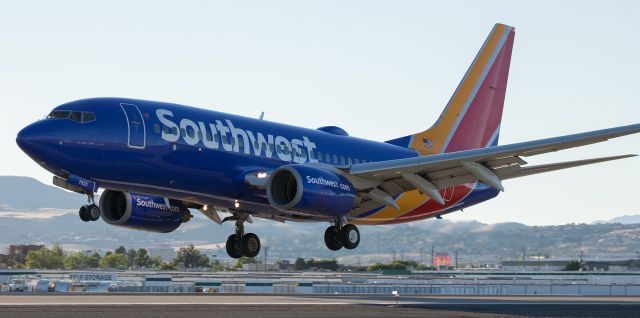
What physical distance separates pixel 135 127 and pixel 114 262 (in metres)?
114

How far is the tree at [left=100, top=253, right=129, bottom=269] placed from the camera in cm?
14975

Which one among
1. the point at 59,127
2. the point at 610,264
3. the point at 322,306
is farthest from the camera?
the point at 610,264

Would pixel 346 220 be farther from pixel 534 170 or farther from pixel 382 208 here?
pixel 534 170

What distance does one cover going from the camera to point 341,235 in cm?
4512

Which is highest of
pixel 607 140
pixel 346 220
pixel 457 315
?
pixel 607 140

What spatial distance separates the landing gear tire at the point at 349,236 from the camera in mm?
45188

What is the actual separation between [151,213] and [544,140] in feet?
56.5

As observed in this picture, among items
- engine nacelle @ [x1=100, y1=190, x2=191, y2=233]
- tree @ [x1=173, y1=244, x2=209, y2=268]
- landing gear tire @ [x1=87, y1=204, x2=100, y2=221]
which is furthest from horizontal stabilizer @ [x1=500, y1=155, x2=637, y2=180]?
tree @ [x1=173, y1=244, x2=209, y2=268]

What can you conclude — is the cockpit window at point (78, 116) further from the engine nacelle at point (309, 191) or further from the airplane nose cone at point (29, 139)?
the engine nacelle at point (309, 191)

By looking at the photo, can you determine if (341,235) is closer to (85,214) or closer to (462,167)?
(462,167)

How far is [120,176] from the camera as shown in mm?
39219

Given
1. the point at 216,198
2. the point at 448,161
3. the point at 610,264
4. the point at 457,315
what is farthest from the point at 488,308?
the point at 610,264

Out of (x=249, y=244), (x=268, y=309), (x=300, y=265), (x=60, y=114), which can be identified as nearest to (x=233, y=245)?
(x=249, y=244)

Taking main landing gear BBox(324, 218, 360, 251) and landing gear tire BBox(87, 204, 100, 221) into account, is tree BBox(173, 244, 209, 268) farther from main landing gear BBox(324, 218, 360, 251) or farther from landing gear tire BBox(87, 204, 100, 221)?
landing gear tire BBox(87, 204, 100, 221)
